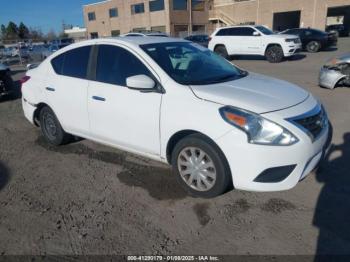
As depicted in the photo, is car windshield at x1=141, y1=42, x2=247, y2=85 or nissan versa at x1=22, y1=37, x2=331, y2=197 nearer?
nissan versa at x1=22, y1=37, x2=331, y2=197

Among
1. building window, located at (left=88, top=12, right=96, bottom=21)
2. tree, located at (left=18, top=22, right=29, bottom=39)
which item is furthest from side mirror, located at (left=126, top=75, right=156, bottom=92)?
tree, located at (left=18, top=22, right=29, bottom=39)

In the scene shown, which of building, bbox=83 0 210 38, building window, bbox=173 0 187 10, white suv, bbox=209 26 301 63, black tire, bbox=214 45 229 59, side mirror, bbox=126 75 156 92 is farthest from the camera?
building, bbox=83 0 210 38

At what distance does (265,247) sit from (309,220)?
625 millimetres

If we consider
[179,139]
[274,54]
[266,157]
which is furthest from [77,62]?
[274,54]

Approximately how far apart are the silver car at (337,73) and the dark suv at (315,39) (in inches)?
546

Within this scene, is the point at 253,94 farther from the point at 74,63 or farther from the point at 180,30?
the point at 180,30

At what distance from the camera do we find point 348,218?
3.02 m

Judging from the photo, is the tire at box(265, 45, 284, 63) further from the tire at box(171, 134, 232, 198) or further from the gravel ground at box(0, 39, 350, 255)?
the tire at box(171, 134, 232, 198)

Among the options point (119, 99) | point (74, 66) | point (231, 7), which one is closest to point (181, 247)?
point (119, 99)

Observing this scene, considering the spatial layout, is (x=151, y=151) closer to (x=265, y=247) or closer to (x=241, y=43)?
(x=265, y=247)

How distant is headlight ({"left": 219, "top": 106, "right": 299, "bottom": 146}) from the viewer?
2957 mm

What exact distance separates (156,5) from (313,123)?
48.6 m

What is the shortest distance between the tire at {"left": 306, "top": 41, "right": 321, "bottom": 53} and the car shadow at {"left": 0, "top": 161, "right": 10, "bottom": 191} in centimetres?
2094

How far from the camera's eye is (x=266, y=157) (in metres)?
2.95
